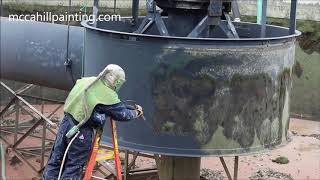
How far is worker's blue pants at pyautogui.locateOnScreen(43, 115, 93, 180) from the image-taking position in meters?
4.91

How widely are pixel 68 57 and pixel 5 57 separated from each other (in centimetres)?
120

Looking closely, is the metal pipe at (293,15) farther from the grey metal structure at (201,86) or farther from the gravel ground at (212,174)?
the gravel ground at (212,174)

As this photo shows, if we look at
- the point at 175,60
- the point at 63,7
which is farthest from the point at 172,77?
the point at 63,7

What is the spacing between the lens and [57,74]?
7.55 metres

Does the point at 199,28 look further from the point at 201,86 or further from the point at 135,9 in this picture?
the point at 135,9

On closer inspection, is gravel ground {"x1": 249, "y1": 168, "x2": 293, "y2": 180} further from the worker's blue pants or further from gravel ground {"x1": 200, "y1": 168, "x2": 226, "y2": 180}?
the worker's blue pants

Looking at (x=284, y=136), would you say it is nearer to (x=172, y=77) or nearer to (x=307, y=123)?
(x=172, y=77)

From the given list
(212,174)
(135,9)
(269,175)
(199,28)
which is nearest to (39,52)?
(135,9)

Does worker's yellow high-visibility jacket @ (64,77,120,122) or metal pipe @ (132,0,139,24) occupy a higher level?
metal pipe @ (132,0,139,24)

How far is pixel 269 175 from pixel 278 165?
603 millimetres

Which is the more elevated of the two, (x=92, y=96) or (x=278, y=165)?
(x=92, y=96)

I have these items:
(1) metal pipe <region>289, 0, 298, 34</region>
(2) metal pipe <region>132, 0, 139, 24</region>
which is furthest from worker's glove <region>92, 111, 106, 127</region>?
(2) metal pipe <region>132, 0, 139, 24</region>

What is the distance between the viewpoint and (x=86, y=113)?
4.71 meters

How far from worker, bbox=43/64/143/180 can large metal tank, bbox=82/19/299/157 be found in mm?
250
